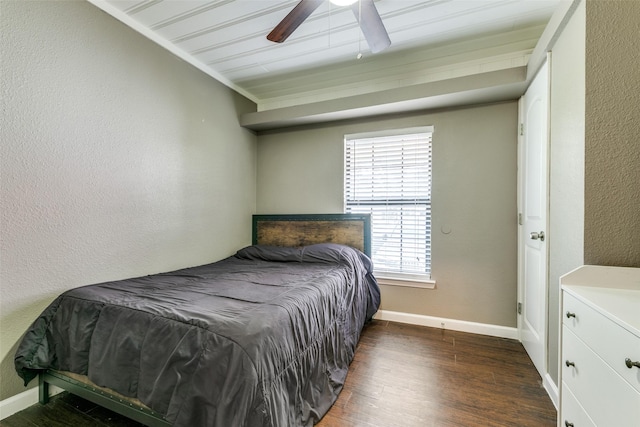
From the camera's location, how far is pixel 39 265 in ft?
5.42

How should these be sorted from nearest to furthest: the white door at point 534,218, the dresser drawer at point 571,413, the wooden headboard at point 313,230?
the dresser drawer at point 571,413 → the white door at point 534,218 → the wooden headboard at point 313,230

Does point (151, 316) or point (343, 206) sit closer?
point (151, 316)

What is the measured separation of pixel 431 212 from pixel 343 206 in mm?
945

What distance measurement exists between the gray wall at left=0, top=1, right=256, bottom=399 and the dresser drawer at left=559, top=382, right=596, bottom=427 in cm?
272

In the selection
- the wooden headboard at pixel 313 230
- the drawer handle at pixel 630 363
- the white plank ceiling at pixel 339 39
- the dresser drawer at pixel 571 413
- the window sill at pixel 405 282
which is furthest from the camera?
the wooden headboard at pixel 313 230

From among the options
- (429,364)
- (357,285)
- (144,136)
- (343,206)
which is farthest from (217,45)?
(429,364)

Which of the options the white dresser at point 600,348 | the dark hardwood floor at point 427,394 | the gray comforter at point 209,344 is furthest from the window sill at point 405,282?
the white dresser at point 600,348

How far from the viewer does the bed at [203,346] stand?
109 centimetres

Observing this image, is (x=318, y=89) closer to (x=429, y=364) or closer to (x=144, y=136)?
(x=144, y=136)

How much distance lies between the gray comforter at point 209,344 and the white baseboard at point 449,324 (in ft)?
3.21

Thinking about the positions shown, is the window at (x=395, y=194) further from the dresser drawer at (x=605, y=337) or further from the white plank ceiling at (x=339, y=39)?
the dresser drawer at (x=605, y=337)

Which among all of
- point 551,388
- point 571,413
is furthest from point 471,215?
point 571,413

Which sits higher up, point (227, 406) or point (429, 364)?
point (227, 406)

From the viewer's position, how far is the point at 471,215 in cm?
264
